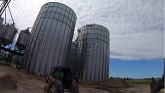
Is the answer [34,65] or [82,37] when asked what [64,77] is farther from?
[82,37]

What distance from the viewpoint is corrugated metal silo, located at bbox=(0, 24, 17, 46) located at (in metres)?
29.4

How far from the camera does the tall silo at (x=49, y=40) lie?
961 inches

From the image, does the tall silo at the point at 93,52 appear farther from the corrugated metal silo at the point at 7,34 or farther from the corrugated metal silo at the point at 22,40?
the corrugated metal silo at the point at 7,34

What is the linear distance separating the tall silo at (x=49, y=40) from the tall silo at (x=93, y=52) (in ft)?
Result: 14.5

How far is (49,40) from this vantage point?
25359mm

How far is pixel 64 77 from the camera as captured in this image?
485 inches

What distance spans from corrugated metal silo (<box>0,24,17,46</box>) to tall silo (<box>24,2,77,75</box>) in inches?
202

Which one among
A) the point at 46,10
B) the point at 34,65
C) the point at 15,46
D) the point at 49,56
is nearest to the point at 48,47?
the point at 49,56

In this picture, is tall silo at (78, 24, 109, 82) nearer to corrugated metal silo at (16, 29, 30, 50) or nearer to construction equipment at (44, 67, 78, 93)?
corrugated metal silo at (16, 29, 30, 50)

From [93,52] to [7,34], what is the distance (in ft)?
44.3

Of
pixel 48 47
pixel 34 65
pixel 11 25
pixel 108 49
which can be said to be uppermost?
pixel 11 25

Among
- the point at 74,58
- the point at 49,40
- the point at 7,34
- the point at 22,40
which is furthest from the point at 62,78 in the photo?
the point at 22,40

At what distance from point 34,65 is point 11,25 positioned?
1029 cm

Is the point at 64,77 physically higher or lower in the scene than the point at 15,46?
lower
